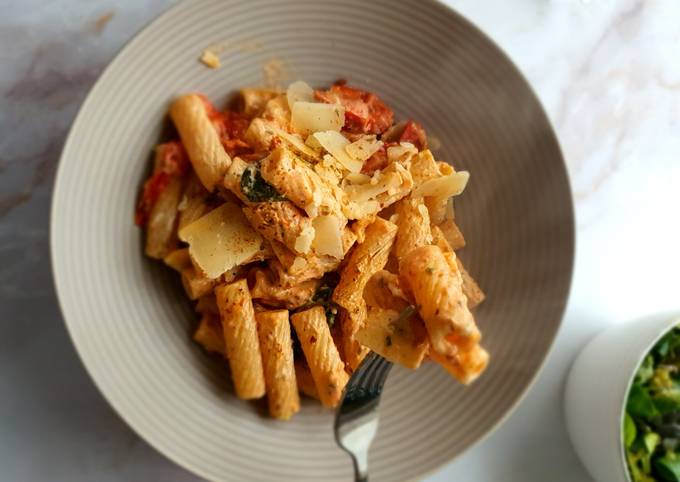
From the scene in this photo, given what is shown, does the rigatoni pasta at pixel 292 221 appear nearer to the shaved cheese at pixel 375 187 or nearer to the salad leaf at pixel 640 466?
the shaved cheese at pixel 375 187

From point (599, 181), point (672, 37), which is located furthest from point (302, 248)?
point (672, 37)

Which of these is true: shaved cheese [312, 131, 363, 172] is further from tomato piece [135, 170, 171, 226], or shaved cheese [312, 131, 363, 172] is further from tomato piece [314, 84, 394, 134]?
tomato piece [135, 170, 171, 226]

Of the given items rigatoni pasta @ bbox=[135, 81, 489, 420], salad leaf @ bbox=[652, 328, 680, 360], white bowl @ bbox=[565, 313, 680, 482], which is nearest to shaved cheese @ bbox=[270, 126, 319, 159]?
rigatoni pasta @ bbox=[135, 81, 489, 420]

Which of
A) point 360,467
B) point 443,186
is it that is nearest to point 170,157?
point 443,186

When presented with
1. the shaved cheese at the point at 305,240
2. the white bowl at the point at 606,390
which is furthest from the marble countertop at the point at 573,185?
the shaved cheese at the point at 305,240

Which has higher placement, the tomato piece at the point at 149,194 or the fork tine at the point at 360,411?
the tomato piece at the point at 149,194

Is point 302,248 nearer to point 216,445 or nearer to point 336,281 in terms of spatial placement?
point 336,281
